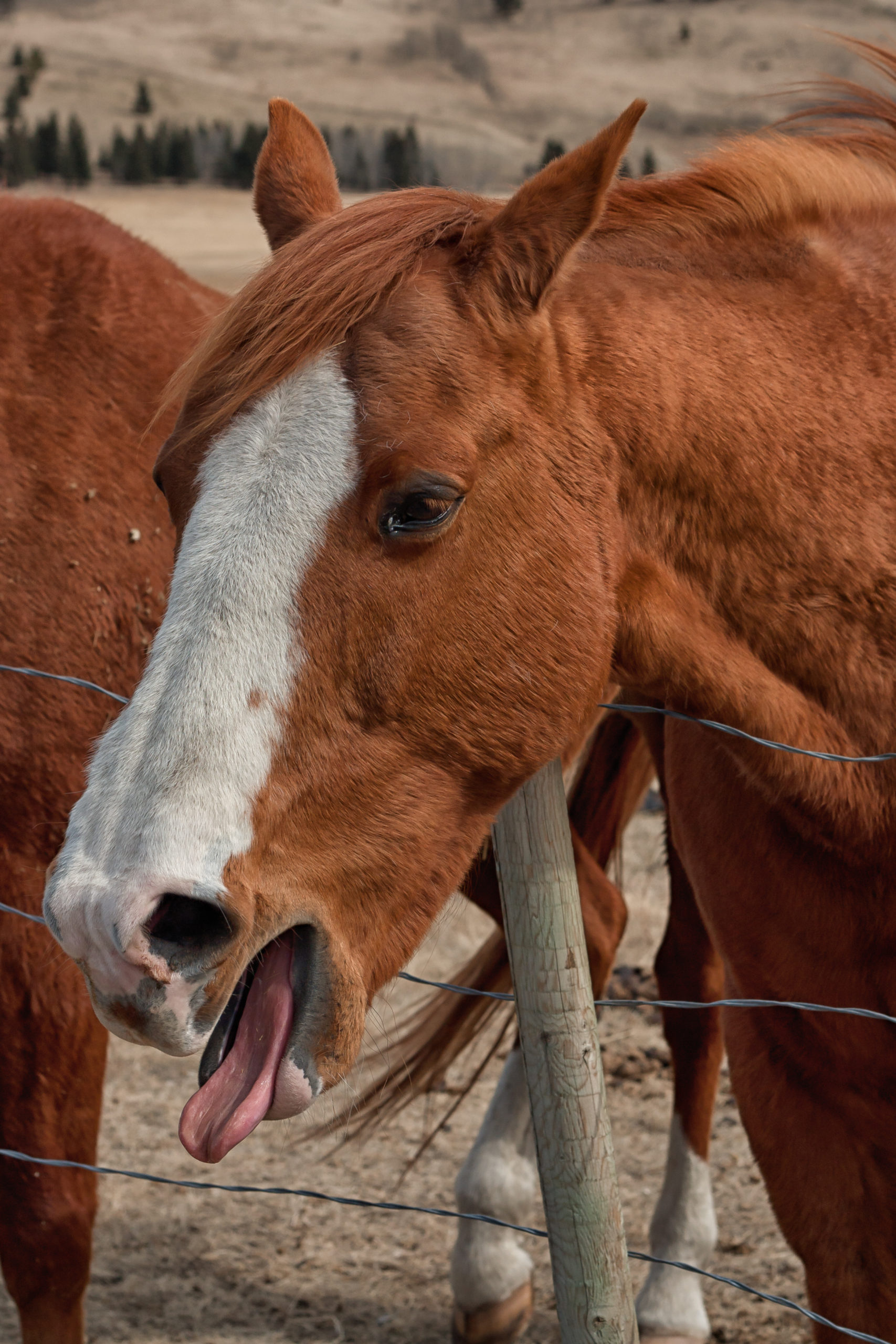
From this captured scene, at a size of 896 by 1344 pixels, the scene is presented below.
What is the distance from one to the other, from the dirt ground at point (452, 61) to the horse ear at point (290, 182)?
747 inches

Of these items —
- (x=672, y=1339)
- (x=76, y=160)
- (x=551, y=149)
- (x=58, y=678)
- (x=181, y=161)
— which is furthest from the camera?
(x=181, y=161)

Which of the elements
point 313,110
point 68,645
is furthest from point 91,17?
point 68,645

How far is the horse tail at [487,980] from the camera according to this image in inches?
123

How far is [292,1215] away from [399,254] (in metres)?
2.91

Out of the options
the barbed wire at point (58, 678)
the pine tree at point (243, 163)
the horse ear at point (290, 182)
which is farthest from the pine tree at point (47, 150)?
the horse ear at point (290, 182)

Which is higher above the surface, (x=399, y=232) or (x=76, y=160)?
(x=399, y=232)

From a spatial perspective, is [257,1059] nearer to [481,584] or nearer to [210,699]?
[210,699]

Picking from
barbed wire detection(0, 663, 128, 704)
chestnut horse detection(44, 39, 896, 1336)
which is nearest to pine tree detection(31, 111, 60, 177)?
barbed wire detection(0, 663, 128, 704)

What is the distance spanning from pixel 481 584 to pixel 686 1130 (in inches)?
85.3

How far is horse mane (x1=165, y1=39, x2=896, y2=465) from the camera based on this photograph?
1446mm

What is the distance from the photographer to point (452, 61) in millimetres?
26359

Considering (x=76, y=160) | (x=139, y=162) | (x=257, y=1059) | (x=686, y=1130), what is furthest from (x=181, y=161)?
(x=257, y=1059)

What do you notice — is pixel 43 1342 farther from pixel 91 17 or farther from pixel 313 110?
pixel 91 17

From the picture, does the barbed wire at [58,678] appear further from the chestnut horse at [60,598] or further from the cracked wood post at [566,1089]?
the cracked wood post at [566,1089]
